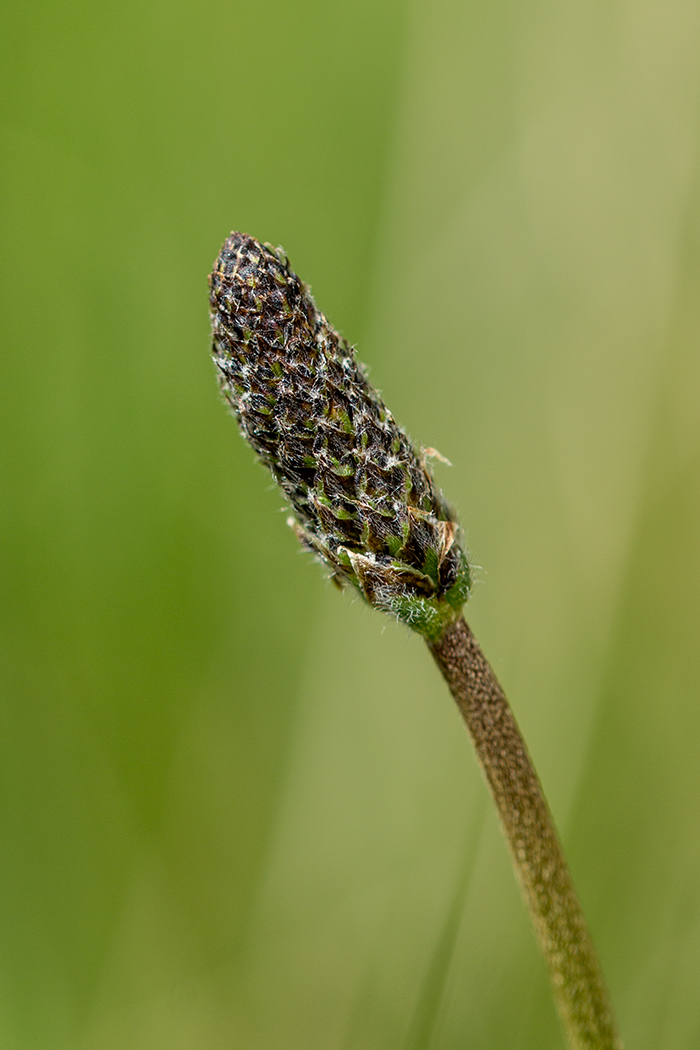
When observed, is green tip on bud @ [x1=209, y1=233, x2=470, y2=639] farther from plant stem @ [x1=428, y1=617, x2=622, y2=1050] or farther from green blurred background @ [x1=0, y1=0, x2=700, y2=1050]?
green blurred background @ [x1=0, y1=0, x2=700, y2=1050]

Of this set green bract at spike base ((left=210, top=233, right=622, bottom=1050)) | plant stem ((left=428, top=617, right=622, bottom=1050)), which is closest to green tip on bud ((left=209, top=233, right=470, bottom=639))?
green bract at spike base ((left=210, top=233, right=622, bottom=1050))

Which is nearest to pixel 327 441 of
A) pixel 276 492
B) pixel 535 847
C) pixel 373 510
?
pixel 373 510

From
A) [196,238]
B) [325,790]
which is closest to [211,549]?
[325,790]

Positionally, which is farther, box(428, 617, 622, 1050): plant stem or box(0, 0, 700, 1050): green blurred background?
box(0, 0, 700, 1050): green blurred background

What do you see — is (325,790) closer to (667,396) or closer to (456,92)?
(667,396)

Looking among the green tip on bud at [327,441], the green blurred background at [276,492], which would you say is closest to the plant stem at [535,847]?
the green tip on bud at [327,441]
